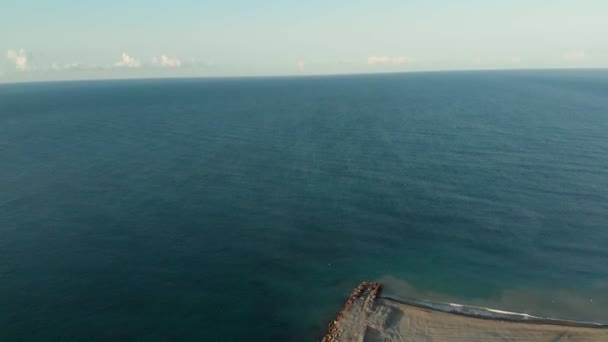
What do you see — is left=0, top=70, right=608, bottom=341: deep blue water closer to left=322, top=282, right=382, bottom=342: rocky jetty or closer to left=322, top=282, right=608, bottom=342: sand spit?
left=322, top=282, right=382, bottom=342: rocky jetty

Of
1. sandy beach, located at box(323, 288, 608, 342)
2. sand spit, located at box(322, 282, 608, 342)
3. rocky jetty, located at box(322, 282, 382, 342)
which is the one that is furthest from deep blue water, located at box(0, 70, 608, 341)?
sandy beach, located at box(323, 288, 608, 342)

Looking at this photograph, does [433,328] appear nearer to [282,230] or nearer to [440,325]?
[440,325]

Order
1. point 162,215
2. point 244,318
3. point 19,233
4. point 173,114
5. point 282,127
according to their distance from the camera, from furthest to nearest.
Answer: point 173,114, point 282,127, point 162,215, point 19,233, point 244,318

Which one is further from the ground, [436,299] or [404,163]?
[404,163]

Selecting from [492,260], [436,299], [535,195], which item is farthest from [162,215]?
[535,195]

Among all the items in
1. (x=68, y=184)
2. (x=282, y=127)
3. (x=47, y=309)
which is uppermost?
(x=282, y=127)

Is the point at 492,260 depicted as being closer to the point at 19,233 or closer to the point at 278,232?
the point at 278,232

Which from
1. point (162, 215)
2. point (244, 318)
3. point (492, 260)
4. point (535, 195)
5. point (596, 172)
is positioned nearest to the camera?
point (244, 318)
